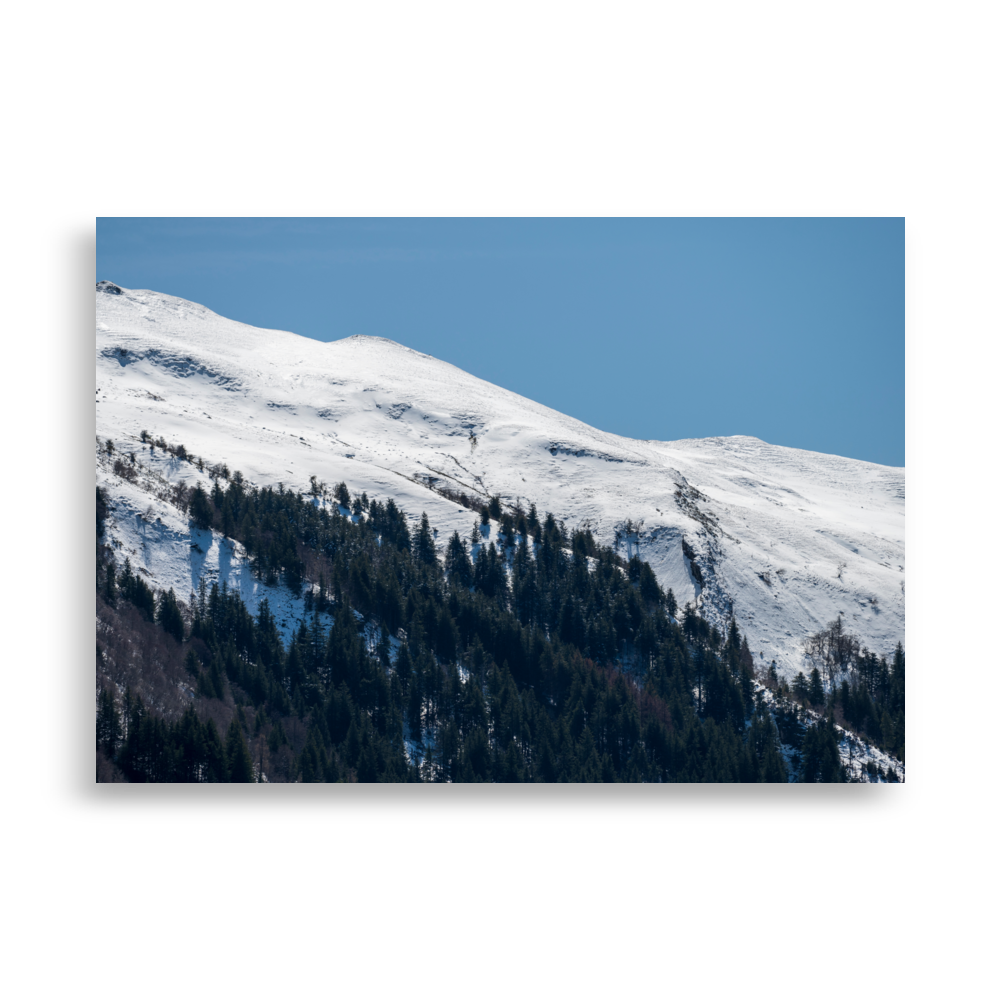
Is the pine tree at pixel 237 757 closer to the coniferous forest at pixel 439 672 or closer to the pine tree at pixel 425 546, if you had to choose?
the coniferous forest at pixel 439 672

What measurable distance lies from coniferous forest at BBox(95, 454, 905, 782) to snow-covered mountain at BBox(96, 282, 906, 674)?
8.52ft

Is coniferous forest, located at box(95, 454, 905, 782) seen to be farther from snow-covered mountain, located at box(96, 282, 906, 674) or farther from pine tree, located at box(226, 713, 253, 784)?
snow-covered mountain, located at box(96, 282, 906, 674)

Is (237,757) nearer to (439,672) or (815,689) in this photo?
(439,672)

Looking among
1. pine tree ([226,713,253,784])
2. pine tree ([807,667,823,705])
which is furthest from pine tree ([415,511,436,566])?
pine tree ([807,667,823,705])

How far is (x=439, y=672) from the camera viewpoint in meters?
52.1

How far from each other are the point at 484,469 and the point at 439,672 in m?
29.1

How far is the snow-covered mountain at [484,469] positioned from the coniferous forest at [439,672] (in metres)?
2.60

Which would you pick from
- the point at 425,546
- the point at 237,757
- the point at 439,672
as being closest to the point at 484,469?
the point at 425,546

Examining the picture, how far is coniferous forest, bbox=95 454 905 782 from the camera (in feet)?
147

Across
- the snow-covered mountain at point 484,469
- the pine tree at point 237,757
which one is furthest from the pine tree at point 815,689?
the pine tree at point 237,757
